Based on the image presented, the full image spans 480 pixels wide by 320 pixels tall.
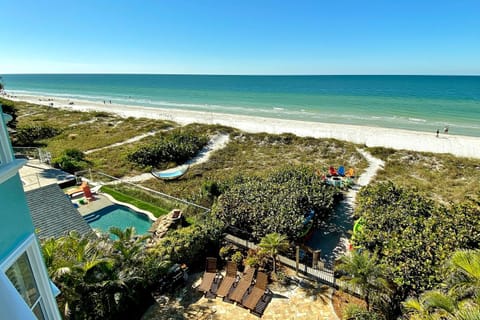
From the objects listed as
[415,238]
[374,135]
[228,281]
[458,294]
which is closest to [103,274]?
[228,281]

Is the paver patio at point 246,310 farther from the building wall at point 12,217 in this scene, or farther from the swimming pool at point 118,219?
the building wall at point 12,217

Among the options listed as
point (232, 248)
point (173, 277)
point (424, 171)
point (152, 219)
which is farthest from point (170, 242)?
point (424, 171)

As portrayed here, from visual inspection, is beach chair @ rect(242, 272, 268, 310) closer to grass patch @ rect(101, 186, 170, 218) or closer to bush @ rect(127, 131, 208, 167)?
grass patch @ rect(101, 186, 170, 218)

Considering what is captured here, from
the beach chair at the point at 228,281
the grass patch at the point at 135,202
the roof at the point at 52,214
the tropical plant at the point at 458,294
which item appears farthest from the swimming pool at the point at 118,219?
the tropical plant at the point at 458,294

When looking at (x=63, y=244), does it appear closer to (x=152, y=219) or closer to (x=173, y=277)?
(x=173, y=277)

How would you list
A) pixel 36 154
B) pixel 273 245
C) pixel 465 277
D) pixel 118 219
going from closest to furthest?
1. pixel 465 277
2. pixel 273 245
3. pixel 118 219
4. pixel 36 154

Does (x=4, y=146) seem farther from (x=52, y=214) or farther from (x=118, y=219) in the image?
(x=118, y=219)
